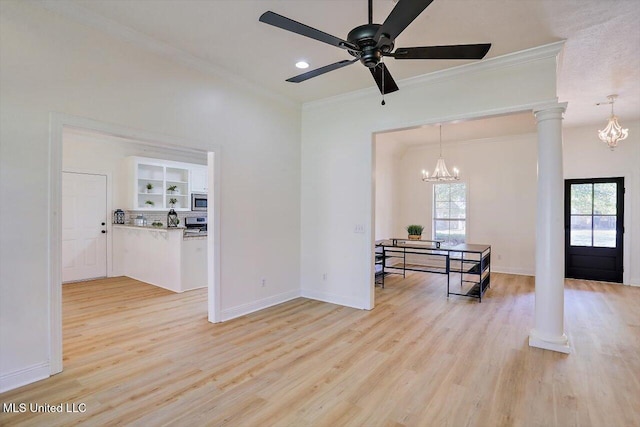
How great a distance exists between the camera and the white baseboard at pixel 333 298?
450cm

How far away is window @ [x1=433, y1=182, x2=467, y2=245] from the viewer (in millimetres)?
7664

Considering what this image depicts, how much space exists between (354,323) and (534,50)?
3.46 metres

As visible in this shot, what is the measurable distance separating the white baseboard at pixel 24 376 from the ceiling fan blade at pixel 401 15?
11.4ft

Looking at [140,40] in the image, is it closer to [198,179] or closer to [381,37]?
[381,37]

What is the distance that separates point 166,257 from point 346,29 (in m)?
4.51

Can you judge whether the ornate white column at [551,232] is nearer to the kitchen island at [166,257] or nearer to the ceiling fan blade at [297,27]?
the ceiling fan blade at [297,27]

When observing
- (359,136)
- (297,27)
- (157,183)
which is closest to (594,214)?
(359,136)

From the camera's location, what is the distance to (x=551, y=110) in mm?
3160

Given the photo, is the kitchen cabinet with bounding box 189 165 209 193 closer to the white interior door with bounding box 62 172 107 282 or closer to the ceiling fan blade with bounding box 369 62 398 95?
the white interior door with bounding box 62 172 107 282

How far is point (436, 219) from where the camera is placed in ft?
26.3

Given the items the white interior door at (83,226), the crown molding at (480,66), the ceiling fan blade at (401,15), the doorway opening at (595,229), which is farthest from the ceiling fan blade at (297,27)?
the doorway opening at (595,229)

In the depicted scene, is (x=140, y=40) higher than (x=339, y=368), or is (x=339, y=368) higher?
(x=140, y=40)

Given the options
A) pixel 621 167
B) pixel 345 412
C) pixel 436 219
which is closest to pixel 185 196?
pixel 436 219

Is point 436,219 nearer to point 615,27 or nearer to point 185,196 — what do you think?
point 615,27
